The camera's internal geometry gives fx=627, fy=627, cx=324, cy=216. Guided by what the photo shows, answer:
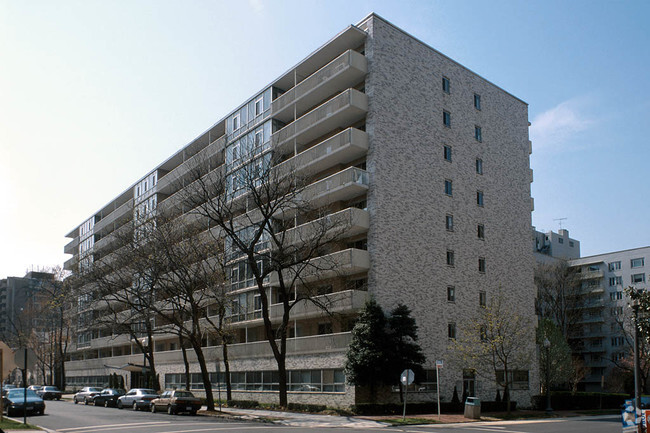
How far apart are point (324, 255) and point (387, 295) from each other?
4.56 m

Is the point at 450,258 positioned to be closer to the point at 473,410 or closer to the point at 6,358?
the point at 473,410

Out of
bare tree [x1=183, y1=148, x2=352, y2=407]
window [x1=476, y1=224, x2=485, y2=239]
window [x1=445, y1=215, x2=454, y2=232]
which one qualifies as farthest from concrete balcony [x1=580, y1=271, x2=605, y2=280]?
bare tree [x1=183, y1=148, x2=352, y2=407]

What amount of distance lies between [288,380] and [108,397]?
15479 mm

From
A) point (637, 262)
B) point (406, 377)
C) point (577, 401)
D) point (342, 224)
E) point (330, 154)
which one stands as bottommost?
point (577, 401)

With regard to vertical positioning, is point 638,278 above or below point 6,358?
above

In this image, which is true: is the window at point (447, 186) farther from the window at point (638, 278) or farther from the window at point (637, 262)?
the window at point (637, 262)

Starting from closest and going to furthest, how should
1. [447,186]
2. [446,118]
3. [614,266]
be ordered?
[447,186] < [446,118] < [614,266]

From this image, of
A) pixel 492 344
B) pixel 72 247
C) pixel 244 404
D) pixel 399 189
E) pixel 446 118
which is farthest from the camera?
pixel 72 247

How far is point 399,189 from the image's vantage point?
A: 133 feet

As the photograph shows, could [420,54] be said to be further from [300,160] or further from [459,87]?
[300,160]

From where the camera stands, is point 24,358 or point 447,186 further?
point 447,186

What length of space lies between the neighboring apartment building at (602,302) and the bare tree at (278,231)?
52.8m

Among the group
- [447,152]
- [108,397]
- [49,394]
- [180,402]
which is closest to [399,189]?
[447,152]

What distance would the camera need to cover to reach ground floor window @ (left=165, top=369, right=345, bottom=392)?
3791cm
